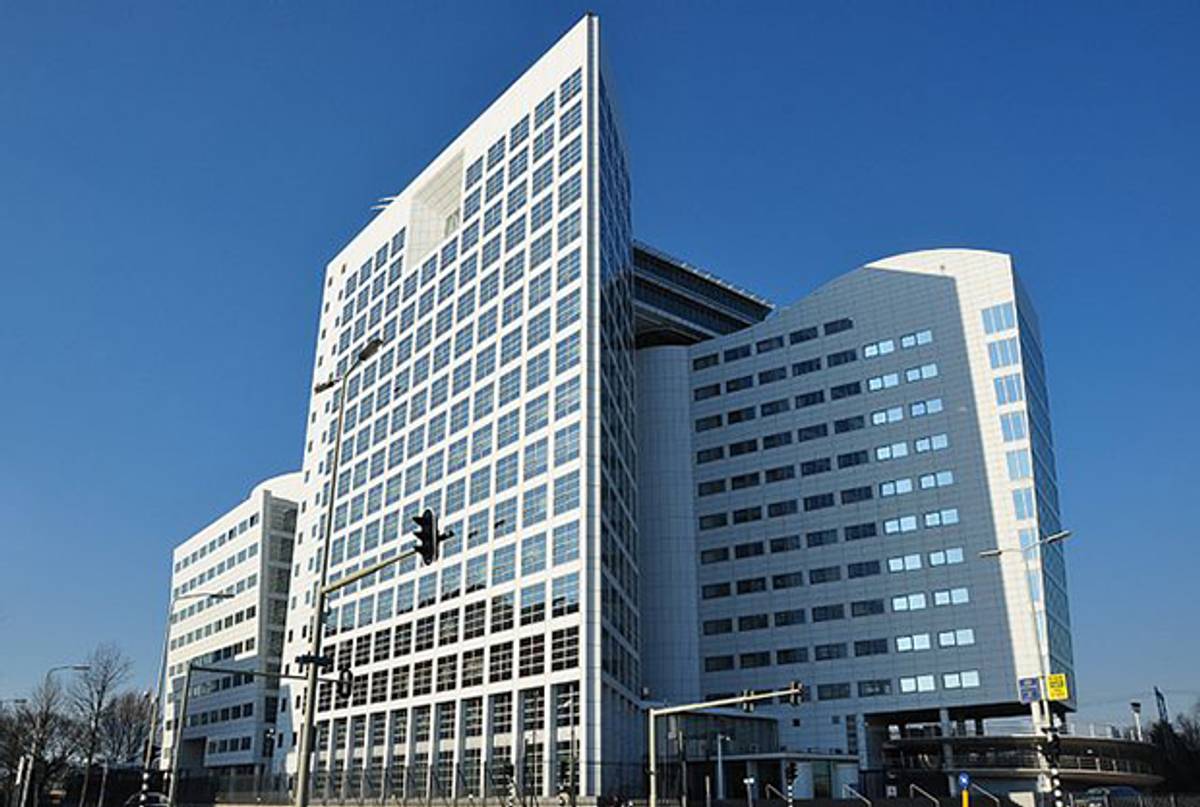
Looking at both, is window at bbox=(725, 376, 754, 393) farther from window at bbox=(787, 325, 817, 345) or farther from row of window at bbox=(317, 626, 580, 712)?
row of window at bbox=(317, 626, 580, 712)

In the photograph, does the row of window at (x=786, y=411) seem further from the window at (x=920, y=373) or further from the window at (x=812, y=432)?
Result: the window at (x=920, y=373)

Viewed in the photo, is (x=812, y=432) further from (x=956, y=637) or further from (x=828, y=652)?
(x=956, y=637)

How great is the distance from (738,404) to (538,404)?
1174 inches

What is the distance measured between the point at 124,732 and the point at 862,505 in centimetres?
10133

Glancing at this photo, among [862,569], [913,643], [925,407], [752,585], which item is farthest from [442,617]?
[925,407]

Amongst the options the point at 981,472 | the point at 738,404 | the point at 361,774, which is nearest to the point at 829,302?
the point at 738,404

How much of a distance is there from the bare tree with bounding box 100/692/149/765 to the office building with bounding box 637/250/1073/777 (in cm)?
7359

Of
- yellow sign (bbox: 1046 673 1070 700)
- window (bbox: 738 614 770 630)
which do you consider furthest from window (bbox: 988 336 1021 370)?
yellow sign (bbox: 1046 673 1070 700)

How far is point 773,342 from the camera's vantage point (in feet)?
347

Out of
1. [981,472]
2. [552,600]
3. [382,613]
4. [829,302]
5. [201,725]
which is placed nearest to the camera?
[552,600]

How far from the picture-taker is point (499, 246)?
93.5 meters

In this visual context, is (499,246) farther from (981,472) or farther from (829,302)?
(981,472)

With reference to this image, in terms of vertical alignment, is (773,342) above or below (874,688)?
above

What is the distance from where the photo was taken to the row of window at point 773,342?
333 ft
